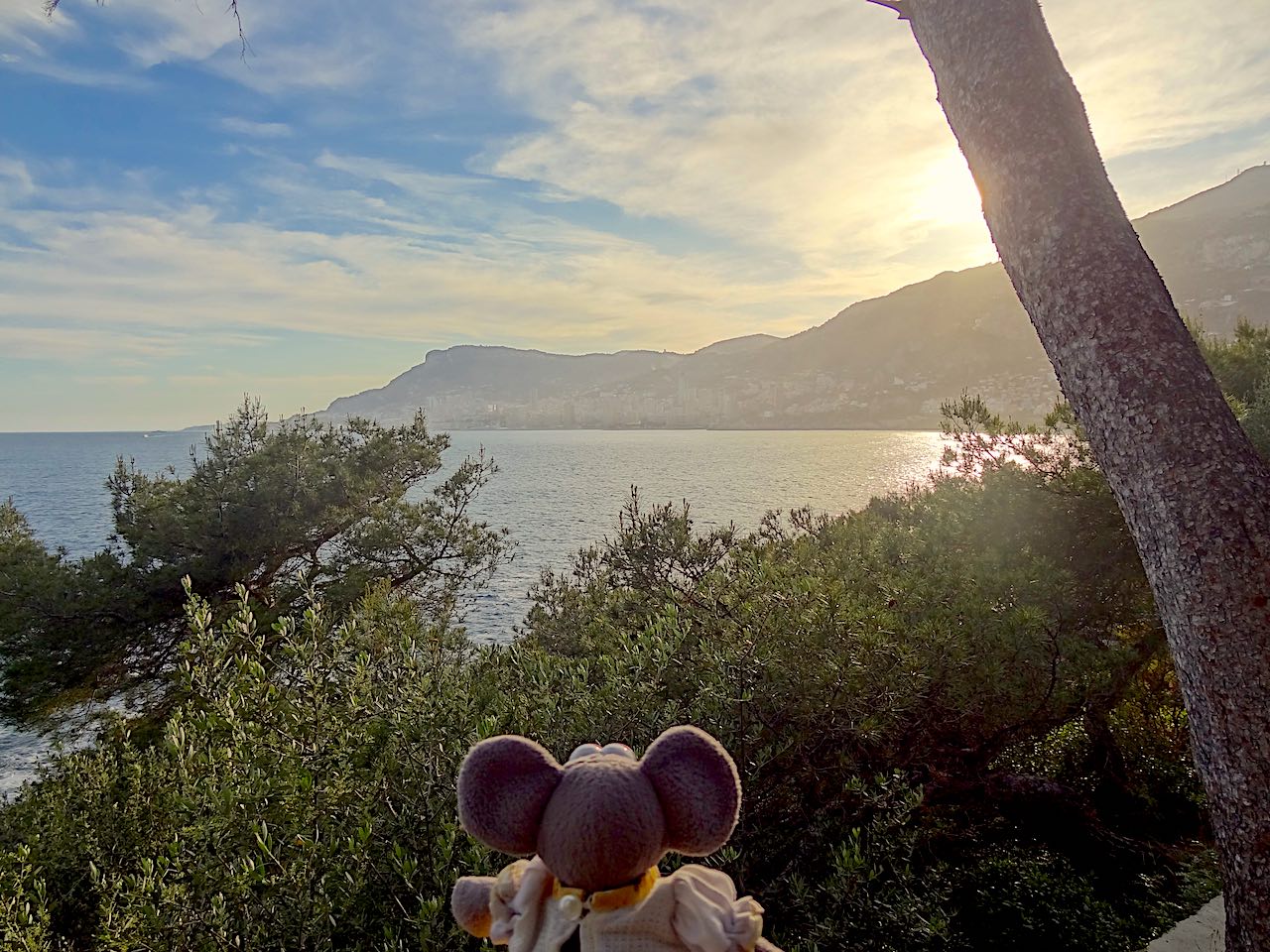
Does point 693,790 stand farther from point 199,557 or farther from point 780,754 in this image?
point 199,557

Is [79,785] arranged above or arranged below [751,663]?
below

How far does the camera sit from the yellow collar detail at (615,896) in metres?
1.50

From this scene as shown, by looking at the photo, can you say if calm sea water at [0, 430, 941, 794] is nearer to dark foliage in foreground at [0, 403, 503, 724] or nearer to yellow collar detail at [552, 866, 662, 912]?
dark foliage in foreground at [0, 403, 503, 724]

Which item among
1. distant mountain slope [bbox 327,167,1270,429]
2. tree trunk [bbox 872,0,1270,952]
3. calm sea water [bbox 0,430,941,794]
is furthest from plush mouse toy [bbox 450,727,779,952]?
distant mountain slope [bbox 327,167,1270,429]

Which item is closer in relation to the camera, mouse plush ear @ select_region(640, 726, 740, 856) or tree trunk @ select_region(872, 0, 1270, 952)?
mouse plush ear @ select_region(640, 726, 740, 856)

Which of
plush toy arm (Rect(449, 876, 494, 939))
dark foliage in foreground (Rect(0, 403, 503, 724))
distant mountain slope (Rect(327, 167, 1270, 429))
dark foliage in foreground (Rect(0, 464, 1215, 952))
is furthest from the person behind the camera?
distant mountain slope (Rect(327, 167, 1270, 429))

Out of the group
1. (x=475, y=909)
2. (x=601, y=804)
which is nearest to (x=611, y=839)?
(x=601, y=804)

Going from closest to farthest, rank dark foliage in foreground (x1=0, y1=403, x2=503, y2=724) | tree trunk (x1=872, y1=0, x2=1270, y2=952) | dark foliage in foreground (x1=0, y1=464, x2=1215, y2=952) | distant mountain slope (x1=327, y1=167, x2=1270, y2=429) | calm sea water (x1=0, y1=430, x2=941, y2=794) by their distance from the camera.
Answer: tree trunk (x1=872, y1=0, x2=1270, y2=952), dark foliage in foreground (x1=0, y1=464, x2=1215, y2=952), dark foliage in foreground (x1=0, y1=403, x2=503, y2=724), calm sea water (x1=0, y1=430, x2=941, y2=794), distant mountain slope (x1=327, y1=167, x2=1270, y2=429)

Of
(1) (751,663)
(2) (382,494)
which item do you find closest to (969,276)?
(2) (382,494)

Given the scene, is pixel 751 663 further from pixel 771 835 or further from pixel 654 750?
pixel 654 750

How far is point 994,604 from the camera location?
A: 239 inches

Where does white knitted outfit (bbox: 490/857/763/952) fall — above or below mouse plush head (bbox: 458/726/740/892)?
below

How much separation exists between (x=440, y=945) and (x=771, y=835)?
2181mm

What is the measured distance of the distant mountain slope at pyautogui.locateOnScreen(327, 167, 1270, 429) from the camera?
74.9m
